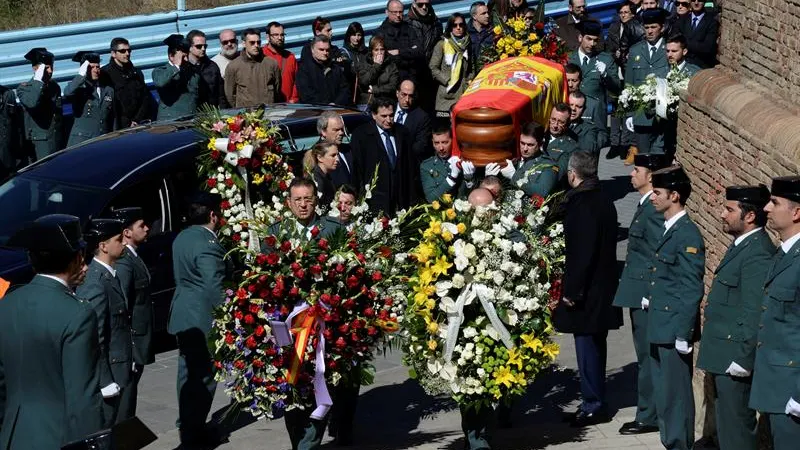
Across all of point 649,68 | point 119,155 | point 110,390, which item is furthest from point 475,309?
point 649,68

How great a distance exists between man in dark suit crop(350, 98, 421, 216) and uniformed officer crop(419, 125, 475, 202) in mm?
308

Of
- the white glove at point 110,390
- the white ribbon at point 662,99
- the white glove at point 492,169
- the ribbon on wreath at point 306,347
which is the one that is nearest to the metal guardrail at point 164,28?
the white ribbon at point 662,99

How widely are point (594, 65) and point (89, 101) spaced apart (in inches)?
237

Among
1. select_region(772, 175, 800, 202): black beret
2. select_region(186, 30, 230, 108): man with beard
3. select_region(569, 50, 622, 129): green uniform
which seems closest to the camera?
select_region(772, 175, 800, 202): black beret

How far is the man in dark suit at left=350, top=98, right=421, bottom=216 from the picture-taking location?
14.8 metres

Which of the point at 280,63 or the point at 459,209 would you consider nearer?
the point at 459,209

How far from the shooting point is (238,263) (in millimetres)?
12938

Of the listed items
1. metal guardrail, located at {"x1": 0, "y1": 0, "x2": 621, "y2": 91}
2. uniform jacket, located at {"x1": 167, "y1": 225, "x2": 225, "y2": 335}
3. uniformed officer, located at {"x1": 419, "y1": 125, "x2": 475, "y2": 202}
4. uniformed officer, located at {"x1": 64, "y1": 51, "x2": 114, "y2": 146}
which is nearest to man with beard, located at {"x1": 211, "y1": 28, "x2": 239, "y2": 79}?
metal guardrail, located at {"x1": 0, "y1": 0, "x2": 621, "y2": 91}

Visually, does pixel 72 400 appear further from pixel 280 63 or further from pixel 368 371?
pixel 280 63

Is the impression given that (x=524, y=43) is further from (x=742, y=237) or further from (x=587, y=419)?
(x=742, y=237)

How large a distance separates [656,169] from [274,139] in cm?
403

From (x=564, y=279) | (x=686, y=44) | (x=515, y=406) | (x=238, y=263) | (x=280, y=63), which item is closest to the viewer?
(x=564, y=279)

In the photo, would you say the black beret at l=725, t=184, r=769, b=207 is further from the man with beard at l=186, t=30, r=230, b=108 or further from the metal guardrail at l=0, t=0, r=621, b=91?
the metal guardrail at l=0, t=0, r=621, b=91

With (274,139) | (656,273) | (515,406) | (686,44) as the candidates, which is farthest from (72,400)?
(686,44)
